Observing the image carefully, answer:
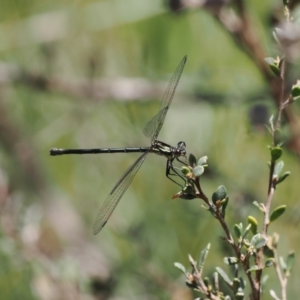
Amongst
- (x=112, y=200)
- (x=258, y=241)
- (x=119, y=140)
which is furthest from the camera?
(x=119, y=140)

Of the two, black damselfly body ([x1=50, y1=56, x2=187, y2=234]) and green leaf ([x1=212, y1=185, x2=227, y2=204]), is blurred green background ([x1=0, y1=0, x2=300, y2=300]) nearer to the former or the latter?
black damselfly body ([x1=50, y1=56, x2=187, y2=234])

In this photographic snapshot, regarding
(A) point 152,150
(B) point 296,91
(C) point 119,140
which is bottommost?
(C) point 119,140

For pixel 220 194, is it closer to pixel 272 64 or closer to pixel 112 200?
pixel 272 64

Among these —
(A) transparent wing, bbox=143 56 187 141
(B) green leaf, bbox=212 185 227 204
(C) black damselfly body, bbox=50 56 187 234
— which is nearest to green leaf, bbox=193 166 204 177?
(B) green leaf, bbox=212 185 227 204

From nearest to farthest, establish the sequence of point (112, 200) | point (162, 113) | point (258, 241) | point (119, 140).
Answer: point (258, 241), point (112, 200), point (162, 113), point (119, 140)

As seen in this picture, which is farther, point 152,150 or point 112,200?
point 152,150

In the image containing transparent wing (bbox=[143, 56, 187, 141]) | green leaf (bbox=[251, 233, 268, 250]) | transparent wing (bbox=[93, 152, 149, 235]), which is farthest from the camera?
→ transparent wing (bbox=[143, 56, 187, 141])

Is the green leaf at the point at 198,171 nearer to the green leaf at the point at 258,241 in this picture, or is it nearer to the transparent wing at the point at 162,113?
the green leaf at the point at 258,241

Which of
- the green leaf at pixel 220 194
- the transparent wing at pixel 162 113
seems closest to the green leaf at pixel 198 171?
the green leaf at pixel 220 194

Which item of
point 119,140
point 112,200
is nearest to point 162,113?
point 112,200
